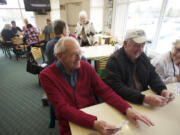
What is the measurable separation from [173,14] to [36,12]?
6.36 meters

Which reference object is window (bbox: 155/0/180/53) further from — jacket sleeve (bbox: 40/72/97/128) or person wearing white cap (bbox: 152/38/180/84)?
jacket sleeve (bbox: 40/72/97/128)

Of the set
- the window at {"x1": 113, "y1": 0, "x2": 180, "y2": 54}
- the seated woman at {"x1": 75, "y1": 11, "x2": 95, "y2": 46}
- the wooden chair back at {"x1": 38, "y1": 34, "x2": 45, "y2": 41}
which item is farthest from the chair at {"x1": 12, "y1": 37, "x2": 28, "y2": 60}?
the window at {"x1": 113, "y1": 0, "x2": 180, "y2": 54}

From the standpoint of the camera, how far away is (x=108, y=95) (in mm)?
1043

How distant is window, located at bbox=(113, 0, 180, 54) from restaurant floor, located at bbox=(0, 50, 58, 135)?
2425 millimetres

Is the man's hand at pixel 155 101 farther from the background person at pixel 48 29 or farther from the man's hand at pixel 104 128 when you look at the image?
the background person at pixel 48 29

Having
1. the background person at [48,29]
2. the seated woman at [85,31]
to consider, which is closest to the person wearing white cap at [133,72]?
the seated woman at [85,31]

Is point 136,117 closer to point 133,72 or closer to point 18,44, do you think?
point 133,72

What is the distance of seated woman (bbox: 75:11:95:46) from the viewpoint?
3130mm

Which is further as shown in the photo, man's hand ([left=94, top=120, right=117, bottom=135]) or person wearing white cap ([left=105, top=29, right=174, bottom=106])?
person wearing white cap ([left=105, top=29, right=174, bottom=106])

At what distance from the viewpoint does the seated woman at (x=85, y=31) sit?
3.13m

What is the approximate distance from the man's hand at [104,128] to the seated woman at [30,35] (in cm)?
473

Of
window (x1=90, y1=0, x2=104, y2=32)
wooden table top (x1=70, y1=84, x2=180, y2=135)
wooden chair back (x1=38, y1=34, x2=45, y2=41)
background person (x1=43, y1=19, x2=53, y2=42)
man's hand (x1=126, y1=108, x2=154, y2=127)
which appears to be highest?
window (x1=90, y1=0, x2=104, y2=32)

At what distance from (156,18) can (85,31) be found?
1.85 meters

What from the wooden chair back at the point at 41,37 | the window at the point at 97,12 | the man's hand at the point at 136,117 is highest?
the window at the point at 97,12
